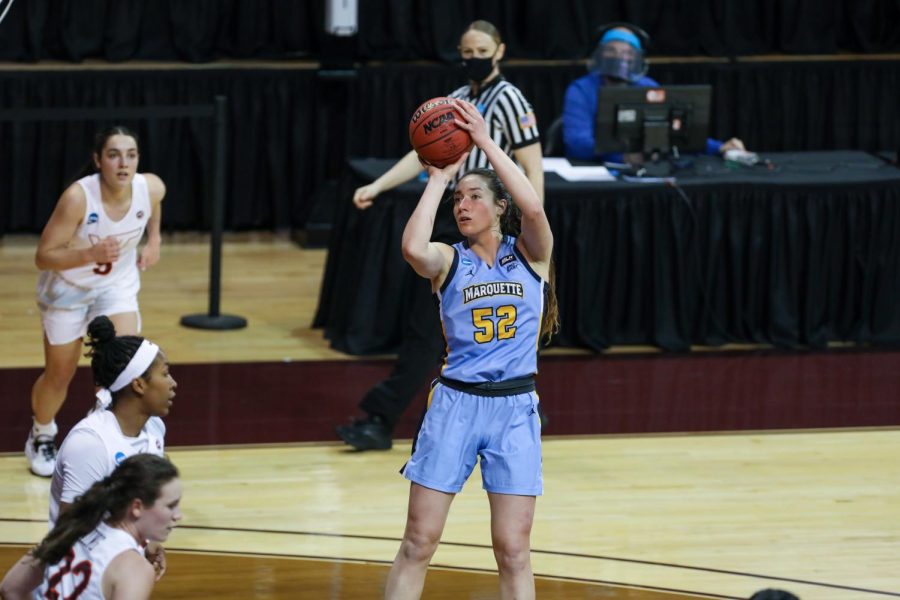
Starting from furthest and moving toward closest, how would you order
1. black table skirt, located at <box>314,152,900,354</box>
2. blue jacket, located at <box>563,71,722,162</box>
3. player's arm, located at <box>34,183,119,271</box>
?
blue jacket, located at <box>563,71,722,162</box> < black table skirt, located at <box>314,152,900,354</box> < player's arm, located at <box>34,183,119,271</box>

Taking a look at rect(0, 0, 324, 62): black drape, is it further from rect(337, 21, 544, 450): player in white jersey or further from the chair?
rect(337, 21, 544, 450): player in white jersey

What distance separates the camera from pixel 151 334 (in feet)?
28.9

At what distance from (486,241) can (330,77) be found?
673 cm

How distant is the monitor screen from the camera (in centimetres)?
876

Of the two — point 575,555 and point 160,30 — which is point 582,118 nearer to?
point 160,30

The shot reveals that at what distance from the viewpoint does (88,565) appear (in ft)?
11.8

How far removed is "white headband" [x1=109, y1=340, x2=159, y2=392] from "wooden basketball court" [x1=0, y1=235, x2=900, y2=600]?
1.10m

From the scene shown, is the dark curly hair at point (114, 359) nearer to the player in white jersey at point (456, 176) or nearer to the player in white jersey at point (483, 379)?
the player in white jersey at point (483, 379)

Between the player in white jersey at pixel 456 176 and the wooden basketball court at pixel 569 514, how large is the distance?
0.16 m

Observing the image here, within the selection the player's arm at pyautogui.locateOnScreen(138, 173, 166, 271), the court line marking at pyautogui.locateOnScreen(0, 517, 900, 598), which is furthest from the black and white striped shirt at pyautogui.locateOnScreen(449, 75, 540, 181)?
the court line marking at pyautogui.locateOnScreen(0, 517, 900, 598)

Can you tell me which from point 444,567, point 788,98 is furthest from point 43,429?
point 788,98

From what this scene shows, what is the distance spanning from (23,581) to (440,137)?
1695 mm

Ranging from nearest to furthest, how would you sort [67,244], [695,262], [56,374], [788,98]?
[67,244] → [56,374] → [695,262] → [788,98]

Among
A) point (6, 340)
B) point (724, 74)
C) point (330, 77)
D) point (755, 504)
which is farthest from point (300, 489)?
point (724, 74)
